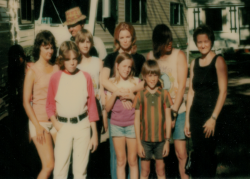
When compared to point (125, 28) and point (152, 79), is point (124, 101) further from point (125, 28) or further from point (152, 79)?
point (125, 28)

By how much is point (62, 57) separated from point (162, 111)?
41.5 inches

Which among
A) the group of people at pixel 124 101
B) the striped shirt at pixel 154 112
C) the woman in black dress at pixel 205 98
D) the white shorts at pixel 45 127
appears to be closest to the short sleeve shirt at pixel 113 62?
the group of people at pixel 124 101

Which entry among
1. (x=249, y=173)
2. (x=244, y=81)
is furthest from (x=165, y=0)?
(x=249, y=173)

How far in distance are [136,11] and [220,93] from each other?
854cm

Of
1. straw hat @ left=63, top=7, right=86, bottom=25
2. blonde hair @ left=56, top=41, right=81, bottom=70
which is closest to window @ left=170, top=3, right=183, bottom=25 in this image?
straw hat @ left=63, top=7, right=86, bottom=25

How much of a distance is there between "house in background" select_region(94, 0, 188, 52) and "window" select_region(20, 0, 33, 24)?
169 inches

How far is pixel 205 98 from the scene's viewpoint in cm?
261

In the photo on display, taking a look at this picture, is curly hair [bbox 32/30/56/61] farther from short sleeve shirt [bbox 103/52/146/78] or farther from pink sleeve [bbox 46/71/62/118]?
short sleeve shirt [bbox 103/52/146/78]

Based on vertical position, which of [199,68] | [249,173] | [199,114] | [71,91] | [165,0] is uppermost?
[165,0]

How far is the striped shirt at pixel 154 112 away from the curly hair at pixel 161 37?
46cm

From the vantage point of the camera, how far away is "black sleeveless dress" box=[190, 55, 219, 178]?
8.40 feet

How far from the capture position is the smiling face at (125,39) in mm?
2707

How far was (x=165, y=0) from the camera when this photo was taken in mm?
12109

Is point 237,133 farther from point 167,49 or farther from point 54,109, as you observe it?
point 54,109
